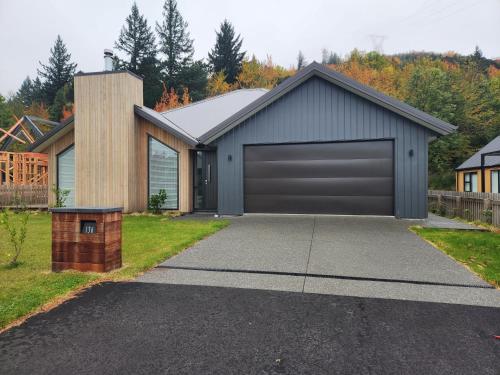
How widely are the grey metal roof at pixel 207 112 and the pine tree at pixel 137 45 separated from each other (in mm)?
22415

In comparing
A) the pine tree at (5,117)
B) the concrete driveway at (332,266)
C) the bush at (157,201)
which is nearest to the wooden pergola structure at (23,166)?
the bush at (157,201)

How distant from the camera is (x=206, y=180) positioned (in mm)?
12406

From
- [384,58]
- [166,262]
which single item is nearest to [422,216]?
[166,262]

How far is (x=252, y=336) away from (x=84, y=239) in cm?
304

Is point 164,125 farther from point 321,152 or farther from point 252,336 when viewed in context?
point 252,336

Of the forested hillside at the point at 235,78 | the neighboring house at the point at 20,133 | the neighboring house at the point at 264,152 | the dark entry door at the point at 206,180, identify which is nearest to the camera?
the neighboring house at the point at 264,152

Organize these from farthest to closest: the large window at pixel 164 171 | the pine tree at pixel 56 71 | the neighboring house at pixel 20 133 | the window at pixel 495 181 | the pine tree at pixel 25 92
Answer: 1. the pine tree at pixel 25 92
2. the pine tree at pixel 56 71
3. the neighboring house at pixel 20 133
4. the window at pixel 495 181
5. the large window at pixel 164 171

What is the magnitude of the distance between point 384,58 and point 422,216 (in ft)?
166

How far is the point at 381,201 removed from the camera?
9781 millimetres

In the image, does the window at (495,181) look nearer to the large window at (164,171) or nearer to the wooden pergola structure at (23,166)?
the large window at (164,171)

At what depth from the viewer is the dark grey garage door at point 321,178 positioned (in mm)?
9781

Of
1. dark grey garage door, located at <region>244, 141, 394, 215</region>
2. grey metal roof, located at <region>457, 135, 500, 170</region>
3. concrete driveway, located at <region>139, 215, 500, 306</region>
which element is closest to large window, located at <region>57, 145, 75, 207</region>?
dark grey garage door, located at <region>244, 141, 394, 215</region>

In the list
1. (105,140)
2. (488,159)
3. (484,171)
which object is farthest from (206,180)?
(488,159)

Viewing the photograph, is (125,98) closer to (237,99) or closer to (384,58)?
(237,99)
